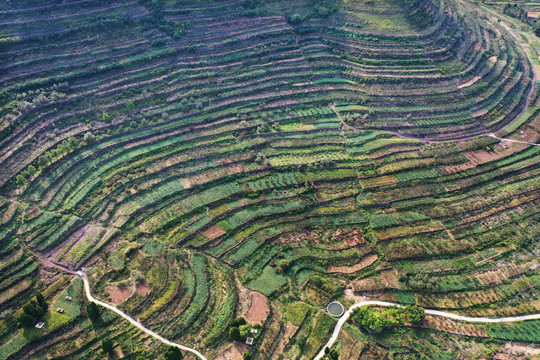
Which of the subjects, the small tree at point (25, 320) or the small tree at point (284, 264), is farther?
the small tree at point (284, 264)

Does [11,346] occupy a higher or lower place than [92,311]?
lower

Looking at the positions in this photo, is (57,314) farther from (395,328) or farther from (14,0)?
(14,0)

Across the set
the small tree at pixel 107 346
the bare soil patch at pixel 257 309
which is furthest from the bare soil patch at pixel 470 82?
the small tree at pixel 107 346

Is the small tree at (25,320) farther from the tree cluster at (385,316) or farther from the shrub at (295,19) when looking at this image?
the shrub at (295,19)

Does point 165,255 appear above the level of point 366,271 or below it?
below

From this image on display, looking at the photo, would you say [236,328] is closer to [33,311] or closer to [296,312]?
[296,312]

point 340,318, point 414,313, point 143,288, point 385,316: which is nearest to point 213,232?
point 143,288

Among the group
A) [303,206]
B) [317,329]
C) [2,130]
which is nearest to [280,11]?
[303,206]
